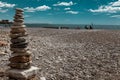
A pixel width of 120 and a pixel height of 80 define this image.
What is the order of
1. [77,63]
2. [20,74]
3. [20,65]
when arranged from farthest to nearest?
[77,63]
[20,65]
[20,74]

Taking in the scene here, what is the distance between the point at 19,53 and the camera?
38.0 feet

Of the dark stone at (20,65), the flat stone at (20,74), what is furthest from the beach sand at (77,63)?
the flat stone at (20,74)

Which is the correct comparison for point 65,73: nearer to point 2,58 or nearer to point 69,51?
point 2,58

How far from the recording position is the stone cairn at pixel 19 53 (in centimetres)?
1120

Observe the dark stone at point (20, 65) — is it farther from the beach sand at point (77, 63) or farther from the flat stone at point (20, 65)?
the beach sand at point (77, 63)

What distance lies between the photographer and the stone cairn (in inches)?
441

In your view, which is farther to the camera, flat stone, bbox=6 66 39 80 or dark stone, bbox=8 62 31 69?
dark stone, bbox=8 62 31 69

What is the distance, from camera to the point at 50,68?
20.4 m

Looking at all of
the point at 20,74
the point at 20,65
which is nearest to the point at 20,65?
the point at 20,65

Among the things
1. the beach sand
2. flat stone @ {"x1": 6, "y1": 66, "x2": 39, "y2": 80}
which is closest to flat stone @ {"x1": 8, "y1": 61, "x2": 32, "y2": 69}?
flat stone @ {"x1": 6, "y1": 66, "x2": 39, "y2": 80}

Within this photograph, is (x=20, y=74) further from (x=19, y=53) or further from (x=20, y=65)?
(x=19, y=53)

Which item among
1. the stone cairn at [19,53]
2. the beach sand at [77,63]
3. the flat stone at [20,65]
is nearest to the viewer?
the stone cairn at [19,53]

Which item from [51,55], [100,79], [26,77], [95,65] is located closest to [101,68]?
[95,65]

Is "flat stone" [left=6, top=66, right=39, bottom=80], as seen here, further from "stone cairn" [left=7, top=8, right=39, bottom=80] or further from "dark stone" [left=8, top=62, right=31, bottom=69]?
"dark stone" [left=8, top=62, right=31, bottom=69]
